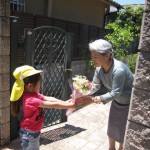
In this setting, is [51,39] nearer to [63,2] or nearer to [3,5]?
[3,5]

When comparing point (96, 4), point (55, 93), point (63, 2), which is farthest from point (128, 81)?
point (96, 4)

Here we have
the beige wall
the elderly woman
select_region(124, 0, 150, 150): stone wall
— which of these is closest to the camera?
select_region(124, 0, 150, 150): stone wall

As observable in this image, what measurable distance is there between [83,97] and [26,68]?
676 millimetres

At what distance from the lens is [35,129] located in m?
2.64

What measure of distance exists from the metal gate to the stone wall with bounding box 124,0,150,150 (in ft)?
8.52

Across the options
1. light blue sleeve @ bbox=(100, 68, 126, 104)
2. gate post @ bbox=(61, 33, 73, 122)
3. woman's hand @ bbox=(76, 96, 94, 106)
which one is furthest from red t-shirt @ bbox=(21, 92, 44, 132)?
gate post @ bbox=(61, 33, 73, 122)

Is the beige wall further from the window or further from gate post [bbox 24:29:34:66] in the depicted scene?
gate post [bbox 24:29:34:66]

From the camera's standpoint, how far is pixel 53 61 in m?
4.76

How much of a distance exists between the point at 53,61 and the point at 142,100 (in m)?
3.23

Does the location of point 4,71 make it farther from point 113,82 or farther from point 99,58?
point 113,82

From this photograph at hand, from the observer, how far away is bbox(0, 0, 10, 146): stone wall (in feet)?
11.0

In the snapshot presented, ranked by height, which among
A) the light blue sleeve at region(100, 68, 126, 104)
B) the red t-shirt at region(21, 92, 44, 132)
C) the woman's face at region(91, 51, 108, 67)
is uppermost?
the woman's face at region(91, 51, 108, 67)

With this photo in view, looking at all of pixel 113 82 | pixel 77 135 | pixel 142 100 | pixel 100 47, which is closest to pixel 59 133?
pixel 77 135

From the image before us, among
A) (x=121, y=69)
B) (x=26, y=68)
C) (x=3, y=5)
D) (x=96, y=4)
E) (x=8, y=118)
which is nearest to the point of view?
(x=26, y=68)
